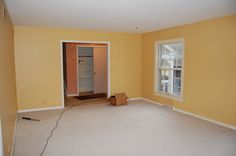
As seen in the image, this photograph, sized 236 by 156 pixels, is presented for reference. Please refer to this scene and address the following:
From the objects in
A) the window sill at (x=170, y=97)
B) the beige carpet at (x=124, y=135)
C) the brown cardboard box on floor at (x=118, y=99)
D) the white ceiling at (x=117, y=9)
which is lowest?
the beige carpet at (x=124, y=135)

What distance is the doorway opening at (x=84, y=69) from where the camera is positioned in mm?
7457

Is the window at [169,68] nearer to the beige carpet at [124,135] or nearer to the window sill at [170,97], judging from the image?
the window sill at [170,97]

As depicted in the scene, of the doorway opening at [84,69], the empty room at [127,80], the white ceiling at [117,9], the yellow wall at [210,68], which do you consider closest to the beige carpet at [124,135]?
the empty room at [127,80]

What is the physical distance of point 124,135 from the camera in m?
3.51

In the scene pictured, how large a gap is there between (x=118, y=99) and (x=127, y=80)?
941mm

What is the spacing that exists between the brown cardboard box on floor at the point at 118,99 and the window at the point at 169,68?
1050 mm

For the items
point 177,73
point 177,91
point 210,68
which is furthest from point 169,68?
point 210,68

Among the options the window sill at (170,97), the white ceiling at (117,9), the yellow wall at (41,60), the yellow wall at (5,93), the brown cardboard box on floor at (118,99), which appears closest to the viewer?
the yellow wall at (5,93)

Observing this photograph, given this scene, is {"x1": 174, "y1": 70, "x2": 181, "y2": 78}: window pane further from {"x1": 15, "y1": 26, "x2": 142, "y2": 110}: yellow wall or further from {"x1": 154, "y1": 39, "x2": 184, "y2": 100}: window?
{"x1": 15, "y1": 26, "x2": 142, "y2": 110}: yellow wall

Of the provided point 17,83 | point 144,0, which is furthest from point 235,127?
point 17,83

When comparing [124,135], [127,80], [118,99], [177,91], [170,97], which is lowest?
[124,135]

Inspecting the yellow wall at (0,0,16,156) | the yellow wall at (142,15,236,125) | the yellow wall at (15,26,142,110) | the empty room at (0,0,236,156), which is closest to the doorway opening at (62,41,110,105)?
the empty room at (0,0,236,156)

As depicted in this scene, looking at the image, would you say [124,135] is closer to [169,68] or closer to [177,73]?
[177,73]

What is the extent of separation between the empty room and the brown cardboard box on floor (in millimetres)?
30
